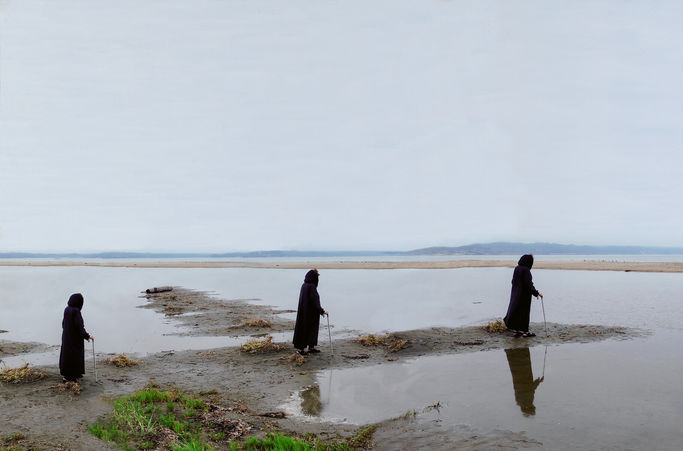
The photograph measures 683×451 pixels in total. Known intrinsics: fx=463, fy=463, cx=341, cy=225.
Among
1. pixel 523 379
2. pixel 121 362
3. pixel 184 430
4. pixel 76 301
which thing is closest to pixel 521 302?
pixel 523 379

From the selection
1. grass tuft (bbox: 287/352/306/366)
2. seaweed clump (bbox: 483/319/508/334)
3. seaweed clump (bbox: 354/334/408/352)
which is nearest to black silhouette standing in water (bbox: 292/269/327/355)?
grass tuft (bbox: 287/352/306/366)

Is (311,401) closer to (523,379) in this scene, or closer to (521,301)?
(523,379)

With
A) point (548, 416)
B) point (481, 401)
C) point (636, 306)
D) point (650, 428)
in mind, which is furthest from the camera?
point (636, 306)

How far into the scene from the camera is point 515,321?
1502 centimetres

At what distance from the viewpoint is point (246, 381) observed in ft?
36.6

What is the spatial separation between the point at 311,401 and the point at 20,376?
6.99 metres

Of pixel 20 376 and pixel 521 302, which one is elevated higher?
pixel 521 302

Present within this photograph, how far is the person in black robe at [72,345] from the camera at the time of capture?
34.8 feet

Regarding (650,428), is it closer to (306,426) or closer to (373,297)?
(306,426)

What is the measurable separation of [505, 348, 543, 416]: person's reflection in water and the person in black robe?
30.7 feet

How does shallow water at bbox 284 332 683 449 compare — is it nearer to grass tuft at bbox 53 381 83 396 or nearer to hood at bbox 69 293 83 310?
grass tuft at bbox 53 381 83 396

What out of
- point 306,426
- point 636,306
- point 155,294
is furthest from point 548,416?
point 155,294

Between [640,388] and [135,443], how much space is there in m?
9.24

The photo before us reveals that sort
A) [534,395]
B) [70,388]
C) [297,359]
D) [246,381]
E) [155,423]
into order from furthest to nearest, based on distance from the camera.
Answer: [297,359], [246,381], [70,388], [534,395], [155,423]
